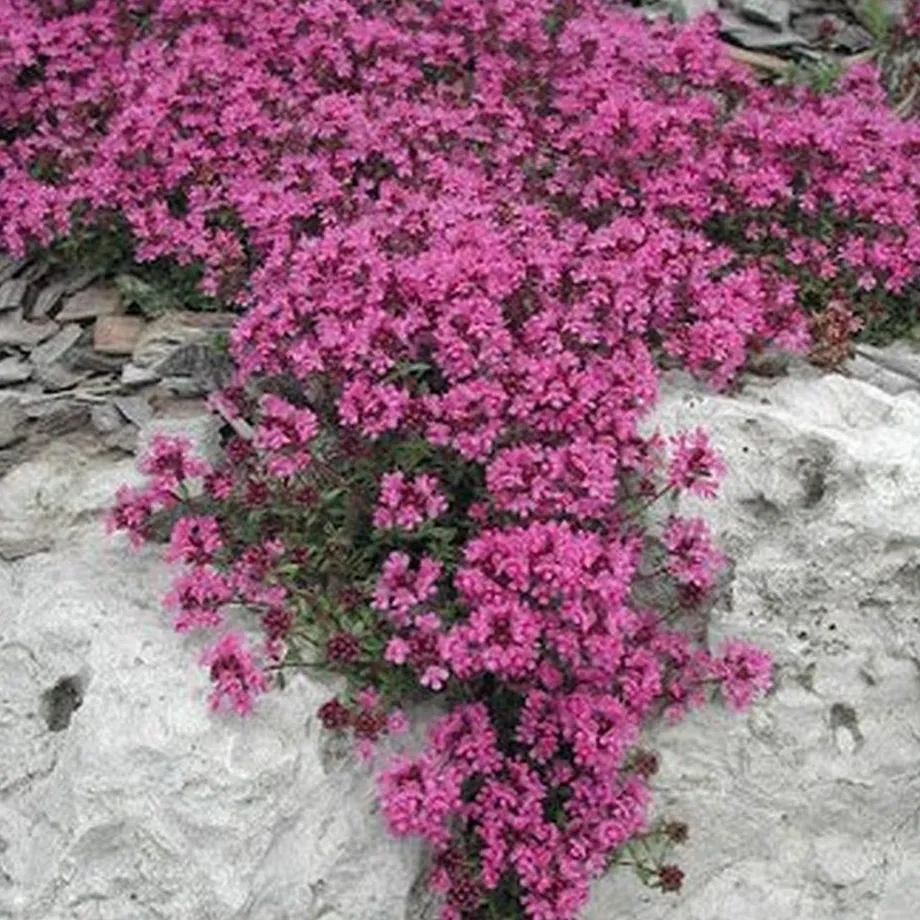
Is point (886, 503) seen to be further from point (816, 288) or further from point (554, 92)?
point (554, 92)

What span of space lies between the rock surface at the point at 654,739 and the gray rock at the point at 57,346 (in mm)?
631

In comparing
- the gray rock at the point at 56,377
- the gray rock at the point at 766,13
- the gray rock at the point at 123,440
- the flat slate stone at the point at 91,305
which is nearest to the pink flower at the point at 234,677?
the gray rock at the point at 123,440

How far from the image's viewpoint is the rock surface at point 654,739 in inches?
171

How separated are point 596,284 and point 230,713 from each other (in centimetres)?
179

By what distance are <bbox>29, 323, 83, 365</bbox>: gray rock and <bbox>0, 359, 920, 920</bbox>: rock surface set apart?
63 centimetres

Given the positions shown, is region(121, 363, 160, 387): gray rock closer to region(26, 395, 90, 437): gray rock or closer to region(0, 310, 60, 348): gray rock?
region(26, 395, 90, 437): gray rock

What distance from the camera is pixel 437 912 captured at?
4.70m

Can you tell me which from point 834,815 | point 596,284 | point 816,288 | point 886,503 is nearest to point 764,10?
point 816,288

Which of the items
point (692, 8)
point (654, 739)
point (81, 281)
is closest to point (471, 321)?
point (654, 739)

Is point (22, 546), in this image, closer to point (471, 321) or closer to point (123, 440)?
point (123, 440)

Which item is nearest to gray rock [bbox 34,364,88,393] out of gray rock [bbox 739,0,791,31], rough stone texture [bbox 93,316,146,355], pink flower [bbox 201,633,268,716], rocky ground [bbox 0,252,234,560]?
rocky ground [bbox 0,252,234,560]

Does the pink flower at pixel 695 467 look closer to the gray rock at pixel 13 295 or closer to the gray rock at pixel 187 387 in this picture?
the gray rock at pixel 187 387

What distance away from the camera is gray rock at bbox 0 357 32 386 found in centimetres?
563

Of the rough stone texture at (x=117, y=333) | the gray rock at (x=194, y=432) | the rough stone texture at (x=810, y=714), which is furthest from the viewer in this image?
the rough stone texture at (x=117, y=333)
